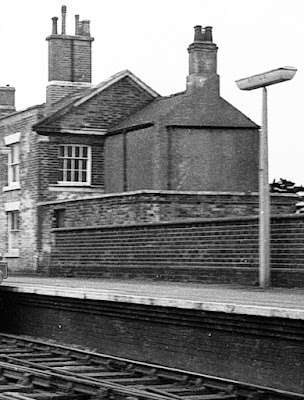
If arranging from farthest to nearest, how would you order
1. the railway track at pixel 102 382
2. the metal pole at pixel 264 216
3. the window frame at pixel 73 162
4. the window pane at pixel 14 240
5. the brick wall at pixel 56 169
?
the window pane at pixel 14 240
the window frame at pixel 73 162
the brick wall at pixel 56 169
the metal pole at pixel 264 216
the railway track at pixel 102 382

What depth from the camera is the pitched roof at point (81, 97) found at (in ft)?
107

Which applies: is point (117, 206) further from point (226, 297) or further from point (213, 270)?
point (226, 297)

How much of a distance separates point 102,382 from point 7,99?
29143 mm

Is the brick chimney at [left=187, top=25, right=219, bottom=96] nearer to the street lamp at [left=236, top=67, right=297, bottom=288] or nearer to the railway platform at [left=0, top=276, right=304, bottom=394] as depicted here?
the railway platform at [left=0, top=276, right=304, bottom=394]

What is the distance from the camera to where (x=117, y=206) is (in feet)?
87.5

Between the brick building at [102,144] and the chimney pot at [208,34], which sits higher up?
the chimney pot at [208,34]

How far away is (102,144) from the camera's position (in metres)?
33.4

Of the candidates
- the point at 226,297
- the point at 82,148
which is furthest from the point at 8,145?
the point at 226,297

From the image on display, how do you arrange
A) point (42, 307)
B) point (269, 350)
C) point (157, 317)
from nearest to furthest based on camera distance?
point (269, 350), point (157, 317), point (42, 307)

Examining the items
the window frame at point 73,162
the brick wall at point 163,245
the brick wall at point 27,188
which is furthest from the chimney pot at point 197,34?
the brick wall at point 163,245

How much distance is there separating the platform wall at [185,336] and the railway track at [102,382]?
1.42ft

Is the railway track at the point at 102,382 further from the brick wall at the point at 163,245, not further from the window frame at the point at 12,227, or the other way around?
the window frame at the point at 12,227

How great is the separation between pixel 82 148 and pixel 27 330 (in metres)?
14.3

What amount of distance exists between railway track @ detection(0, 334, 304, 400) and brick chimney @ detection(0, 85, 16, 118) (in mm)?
25333
